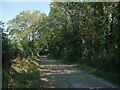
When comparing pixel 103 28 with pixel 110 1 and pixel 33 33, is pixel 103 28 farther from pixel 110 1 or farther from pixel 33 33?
pixel 33 33

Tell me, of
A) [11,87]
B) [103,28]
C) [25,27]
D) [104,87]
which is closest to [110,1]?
[103,28]

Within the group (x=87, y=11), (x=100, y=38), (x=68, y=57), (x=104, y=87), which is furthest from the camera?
(x=68, y=57)

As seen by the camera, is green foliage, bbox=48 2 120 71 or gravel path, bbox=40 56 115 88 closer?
gravel path, bbox=40 56 115 88

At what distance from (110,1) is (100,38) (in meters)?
3.59

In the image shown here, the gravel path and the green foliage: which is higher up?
the green foliage

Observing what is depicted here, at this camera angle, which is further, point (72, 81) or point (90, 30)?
point (90, 30)

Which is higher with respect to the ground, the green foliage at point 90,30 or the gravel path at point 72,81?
the green foliage at point 90,30

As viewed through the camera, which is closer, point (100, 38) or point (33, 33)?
point (100, 38)

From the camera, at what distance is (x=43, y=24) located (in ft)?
180

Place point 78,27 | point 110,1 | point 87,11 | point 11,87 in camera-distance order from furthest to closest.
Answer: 1. point 78,27
2. point 87,11
3. point 110,1
4. point 11,87

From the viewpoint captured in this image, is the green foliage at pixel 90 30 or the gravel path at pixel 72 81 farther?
the green foliage at pixel 90 30

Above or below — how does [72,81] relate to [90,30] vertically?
below

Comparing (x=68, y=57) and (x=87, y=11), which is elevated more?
(x=87, y=11)

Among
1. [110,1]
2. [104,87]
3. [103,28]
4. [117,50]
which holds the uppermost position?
[110,1]
